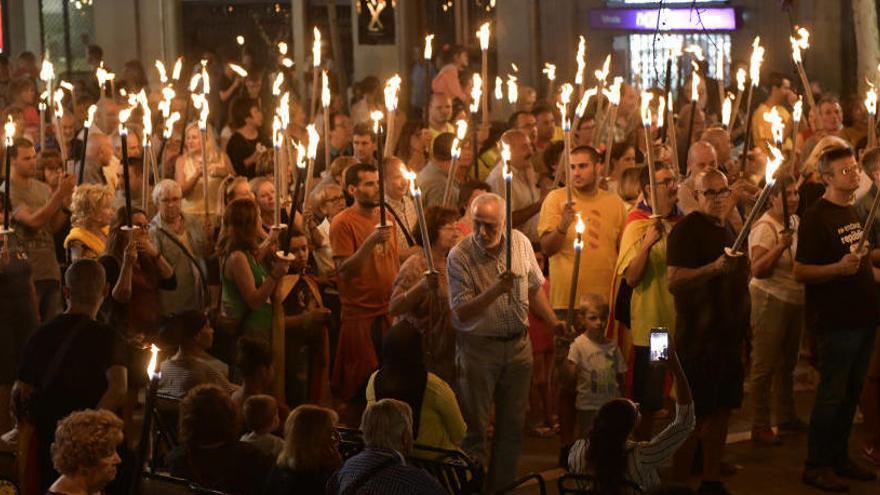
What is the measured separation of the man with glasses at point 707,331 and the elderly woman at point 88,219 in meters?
3.43

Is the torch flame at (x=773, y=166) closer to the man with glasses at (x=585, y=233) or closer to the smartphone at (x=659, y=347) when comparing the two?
the smartphone at (x=659, y=347)

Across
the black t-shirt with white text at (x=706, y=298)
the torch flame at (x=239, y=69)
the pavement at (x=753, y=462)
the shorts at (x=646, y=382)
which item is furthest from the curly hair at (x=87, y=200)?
the torch flame at (x=239, y=69)

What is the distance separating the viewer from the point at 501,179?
496 inches

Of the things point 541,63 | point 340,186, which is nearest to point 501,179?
point 340,186

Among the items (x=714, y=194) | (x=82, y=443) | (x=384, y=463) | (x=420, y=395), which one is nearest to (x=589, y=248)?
(x=714, y=194)

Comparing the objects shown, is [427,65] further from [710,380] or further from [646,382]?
[710,380]

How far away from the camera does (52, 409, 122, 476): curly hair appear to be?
6895 mm

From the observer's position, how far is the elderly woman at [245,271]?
10.3 meters

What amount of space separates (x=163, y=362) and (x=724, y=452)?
3.42 meters

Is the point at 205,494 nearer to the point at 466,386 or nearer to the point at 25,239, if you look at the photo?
the point at 466,386

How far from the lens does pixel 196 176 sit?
13.0m

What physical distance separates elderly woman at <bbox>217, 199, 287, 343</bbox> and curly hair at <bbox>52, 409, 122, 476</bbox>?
10.8 ft

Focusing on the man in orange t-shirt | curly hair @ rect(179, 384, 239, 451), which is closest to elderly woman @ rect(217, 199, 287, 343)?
the man in orange t-shirt

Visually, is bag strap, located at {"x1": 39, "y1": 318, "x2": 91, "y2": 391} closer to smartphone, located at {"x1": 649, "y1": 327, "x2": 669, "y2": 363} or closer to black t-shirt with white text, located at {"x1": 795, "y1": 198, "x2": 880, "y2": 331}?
smartphone, located at {"x1": 649, "y1": 327, "x2": 669, "y2": 363}
